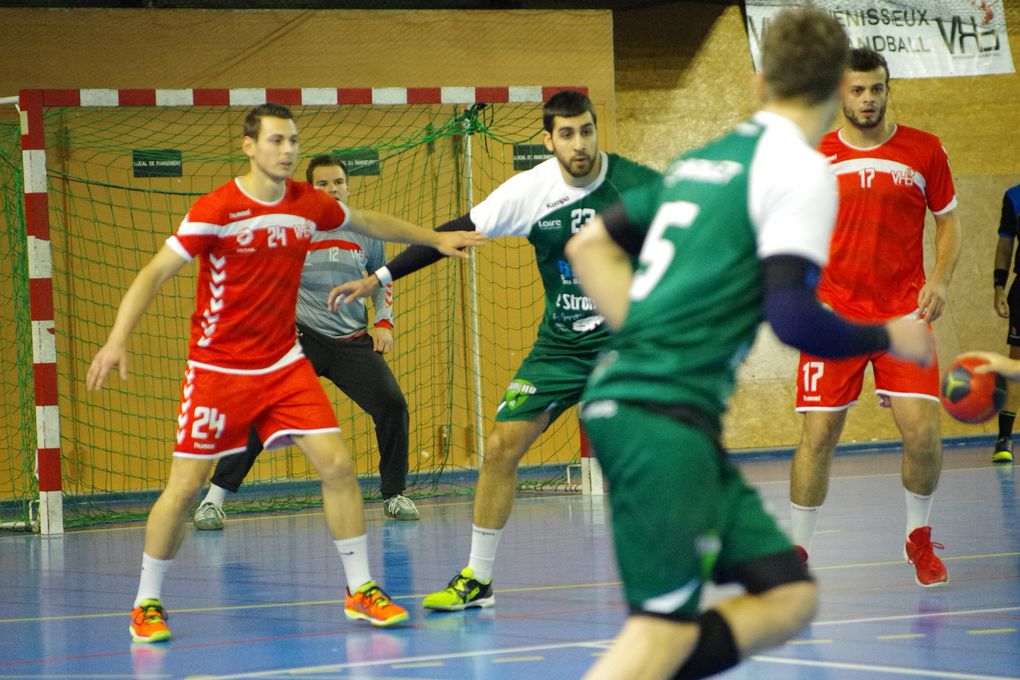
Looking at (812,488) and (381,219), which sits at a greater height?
(381,219)

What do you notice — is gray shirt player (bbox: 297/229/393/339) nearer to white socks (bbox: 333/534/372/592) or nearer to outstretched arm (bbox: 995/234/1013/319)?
white socks (bbox: 333/534/372/592)

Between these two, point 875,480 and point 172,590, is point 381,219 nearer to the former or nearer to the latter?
point 172,590

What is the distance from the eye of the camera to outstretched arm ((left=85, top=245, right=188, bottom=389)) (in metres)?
4.82

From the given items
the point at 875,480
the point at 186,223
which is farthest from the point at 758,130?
the point at 875,480

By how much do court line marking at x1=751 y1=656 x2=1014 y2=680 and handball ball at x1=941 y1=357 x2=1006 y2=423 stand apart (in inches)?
29.1

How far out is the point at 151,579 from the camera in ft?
17.5

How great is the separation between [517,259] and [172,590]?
22.0 ft

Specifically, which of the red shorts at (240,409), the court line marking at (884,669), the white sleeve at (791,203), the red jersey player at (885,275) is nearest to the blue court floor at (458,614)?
the court line marking at (884,669)

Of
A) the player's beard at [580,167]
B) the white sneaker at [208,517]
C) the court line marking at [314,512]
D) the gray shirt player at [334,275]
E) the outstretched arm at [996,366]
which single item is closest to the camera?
the outstretched arm at [996,366]

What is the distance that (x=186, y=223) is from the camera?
5352mm

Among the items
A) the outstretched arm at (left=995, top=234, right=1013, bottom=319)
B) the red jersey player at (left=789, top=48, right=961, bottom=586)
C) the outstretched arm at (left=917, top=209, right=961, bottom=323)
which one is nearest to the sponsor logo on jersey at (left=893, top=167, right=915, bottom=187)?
the red jersey player at (left=789, top=48, right=961, bottom=586)

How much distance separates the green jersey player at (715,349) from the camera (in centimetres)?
259

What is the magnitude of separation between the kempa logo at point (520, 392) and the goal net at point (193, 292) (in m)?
5.06

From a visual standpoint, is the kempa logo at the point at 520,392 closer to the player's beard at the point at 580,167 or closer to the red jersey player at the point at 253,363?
the red jersey player at the point at 253,363
